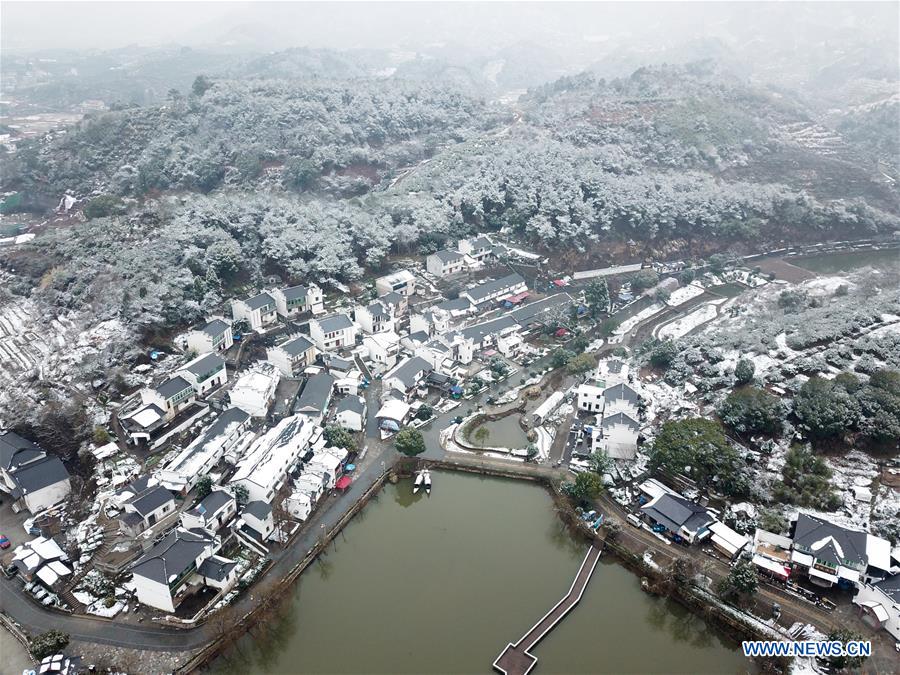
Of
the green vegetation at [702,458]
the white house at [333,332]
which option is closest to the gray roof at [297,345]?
the white house at [333,332]

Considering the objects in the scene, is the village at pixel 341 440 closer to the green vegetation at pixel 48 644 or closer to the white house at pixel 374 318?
the white house at pixel 374 318

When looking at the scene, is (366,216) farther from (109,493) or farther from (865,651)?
(865,651)

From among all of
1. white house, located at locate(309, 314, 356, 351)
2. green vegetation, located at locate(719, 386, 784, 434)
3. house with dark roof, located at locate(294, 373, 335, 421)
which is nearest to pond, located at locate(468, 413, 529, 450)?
house with dark roof, located at locate(294, 373, 335, 421)

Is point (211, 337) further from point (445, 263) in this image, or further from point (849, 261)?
point (849, 261)

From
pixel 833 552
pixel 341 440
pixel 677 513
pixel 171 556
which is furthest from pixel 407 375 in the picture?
pixel 833 552

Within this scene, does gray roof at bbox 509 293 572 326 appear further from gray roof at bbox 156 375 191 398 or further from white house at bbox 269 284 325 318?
gray roof at bbox 156 375 191 398
